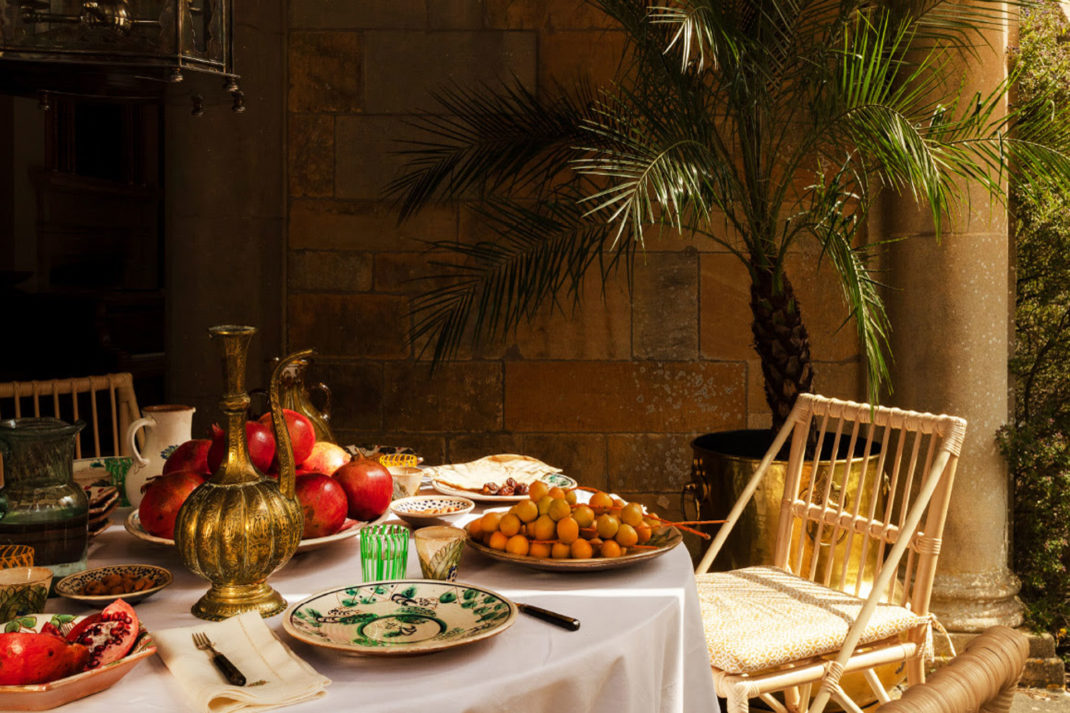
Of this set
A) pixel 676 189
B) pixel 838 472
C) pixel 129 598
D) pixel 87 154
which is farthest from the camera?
pixel 87 154

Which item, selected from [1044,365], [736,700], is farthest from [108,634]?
[1044,365]

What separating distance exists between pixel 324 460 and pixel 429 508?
215mm

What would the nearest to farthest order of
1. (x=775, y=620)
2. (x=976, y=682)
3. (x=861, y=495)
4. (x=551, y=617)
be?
(x=976, y=682) → (x=551, y=617) → (x=775, y=620) → (x=861, y=495)

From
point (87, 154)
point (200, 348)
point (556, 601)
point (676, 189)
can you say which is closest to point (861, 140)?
point (676, 189)

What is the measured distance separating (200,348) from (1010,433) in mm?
3107

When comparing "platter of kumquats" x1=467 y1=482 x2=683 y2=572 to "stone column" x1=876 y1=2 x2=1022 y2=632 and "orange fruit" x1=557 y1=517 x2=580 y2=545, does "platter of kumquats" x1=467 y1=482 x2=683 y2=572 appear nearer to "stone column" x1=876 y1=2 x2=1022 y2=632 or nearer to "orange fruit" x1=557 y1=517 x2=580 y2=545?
"orange fruit" x1=557 y1=517 x2=580 y2=545

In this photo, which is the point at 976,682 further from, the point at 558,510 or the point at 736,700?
the point at 736,700

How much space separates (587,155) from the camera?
3.84 meters

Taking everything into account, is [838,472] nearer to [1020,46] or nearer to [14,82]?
[1020,46]

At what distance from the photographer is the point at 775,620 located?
209cm

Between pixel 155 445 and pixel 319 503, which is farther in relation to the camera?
pixel 155 445

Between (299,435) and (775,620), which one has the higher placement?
(299,435)

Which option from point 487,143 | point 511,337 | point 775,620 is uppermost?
point 487,143

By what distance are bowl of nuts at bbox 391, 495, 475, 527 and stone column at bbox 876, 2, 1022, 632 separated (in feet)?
6.83
